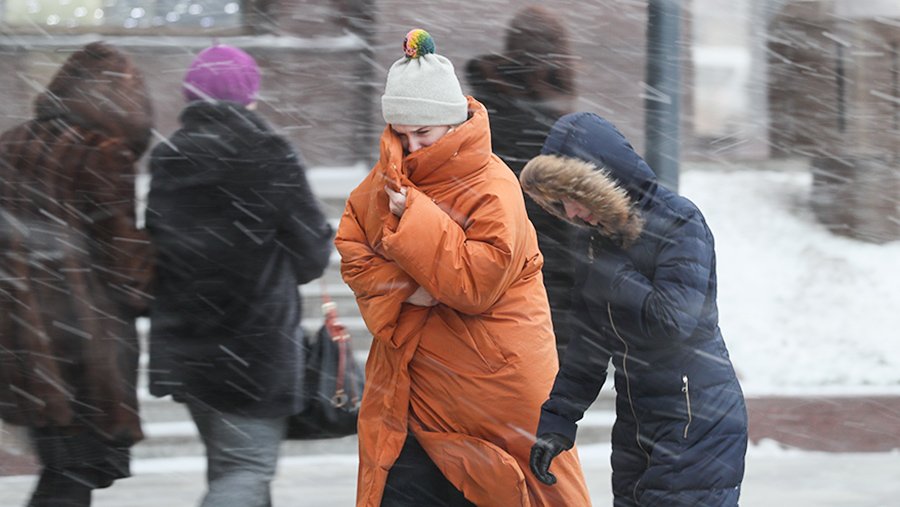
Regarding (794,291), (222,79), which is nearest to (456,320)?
(222,79)

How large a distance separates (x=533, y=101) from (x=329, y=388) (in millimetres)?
1832

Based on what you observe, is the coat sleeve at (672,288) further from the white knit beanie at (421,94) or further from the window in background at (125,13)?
the window in background at (125,13)

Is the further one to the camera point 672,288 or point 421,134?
point 421,134

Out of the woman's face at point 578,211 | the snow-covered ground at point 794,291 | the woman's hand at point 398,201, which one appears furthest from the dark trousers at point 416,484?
the snow-covered ground at point 794,291

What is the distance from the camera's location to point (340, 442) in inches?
248

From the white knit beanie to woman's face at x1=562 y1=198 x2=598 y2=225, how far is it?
1.28ft

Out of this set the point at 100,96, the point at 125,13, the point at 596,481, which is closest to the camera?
the point at 100,96

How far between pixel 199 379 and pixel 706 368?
5.14ft

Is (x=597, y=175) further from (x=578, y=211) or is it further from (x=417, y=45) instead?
(x=417, y=45)

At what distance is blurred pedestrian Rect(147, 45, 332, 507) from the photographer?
3918mm

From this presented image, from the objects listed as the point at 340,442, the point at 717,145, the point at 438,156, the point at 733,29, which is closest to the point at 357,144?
the point at 340,442

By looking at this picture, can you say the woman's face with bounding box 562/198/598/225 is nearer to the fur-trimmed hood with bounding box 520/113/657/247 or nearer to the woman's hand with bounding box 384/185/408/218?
the fur-trimmed hood with bounding box 520/113/657/247

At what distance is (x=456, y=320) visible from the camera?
350 cm

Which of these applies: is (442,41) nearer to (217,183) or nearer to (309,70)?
(309,70)
